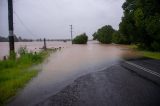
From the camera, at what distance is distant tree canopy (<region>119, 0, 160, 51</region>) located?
34.5 meters

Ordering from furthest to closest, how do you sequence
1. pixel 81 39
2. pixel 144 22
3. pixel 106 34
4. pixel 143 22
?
pixel 81 39 < pixel 106 34 < pixel 143 22 < pixel 144 22

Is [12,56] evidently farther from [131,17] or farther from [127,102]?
[131,17]

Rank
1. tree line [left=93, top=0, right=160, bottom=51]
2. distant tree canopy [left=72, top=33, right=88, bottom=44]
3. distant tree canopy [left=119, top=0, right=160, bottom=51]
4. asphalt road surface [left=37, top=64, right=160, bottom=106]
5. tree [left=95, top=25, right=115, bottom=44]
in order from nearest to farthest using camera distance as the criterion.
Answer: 1. asphalt road surface [left=37, top=64, right=160, bottom=106]
2. distant tree canopy [left=119, top=0, right=160, bottom=51]
3. tree line [left=93, top=0, right=160, bottom=51]
4. tree [left=95, top=25, right=115, bottom=44]
5. distant tree canopy [left=72, top=33, right=88, bottom=44]

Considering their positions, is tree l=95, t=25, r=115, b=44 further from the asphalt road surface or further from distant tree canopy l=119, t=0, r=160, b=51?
the asphalt road surface

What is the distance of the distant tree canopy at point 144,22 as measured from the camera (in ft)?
113

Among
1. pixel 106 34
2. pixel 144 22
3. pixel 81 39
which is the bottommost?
pixel 81 39

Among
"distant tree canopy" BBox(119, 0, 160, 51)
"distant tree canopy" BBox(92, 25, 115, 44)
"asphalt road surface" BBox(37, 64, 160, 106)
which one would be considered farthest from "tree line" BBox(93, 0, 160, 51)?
"distant tree canopy" BBox(92, 25, 115, 44)

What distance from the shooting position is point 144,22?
40.9 m

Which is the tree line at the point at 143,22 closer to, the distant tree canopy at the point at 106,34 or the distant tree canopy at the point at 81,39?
the distant tree canopy at the point at 106,34

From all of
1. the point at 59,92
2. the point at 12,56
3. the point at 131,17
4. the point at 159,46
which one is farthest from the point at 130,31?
the point at 59,92

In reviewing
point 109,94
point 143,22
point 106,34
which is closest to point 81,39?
point 106,34

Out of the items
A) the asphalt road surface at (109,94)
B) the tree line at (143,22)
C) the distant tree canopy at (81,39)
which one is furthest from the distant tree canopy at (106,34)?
the asphalt road surface at (109,94)

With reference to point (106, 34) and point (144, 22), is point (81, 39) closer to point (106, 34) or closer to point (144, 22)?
point (106, 34)

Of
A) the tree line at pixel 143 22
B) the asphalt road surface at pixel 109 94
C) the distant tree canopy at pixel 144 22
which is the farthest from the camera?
the tree line at pixel 143 22
